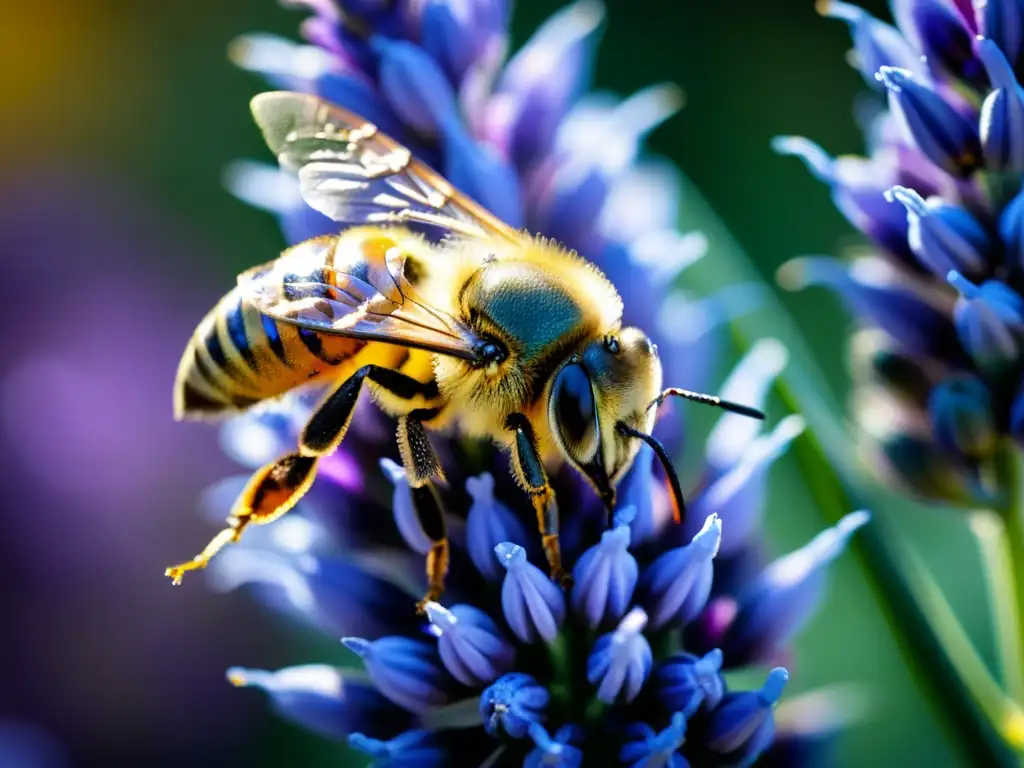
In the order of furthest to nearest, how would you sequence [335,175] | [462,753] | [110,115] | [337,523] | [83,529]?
[110,115], [83,529], [335,175], [337,523], [462,753]

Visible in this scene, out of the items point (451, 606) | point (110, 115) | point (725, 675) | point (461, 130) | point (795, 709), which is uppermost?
point (110, 115)


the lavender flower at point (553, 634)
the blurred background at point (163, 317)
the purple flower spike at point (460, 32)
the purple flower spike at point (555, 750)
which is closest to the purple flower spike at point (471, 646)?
the lavender flower at point (553, 634)

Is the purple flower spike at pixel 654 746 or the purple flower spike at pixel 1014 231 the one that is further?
the purple flower spike at pixel 1014 231

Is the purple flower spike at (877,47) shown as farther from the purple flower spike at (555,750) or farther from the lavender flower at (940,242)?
the purple flower spike at (555,750)

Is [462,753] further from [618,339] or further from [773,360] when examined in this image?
[773,360]

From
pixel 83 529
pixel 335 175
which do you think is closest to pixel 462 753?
pixel 335 175
